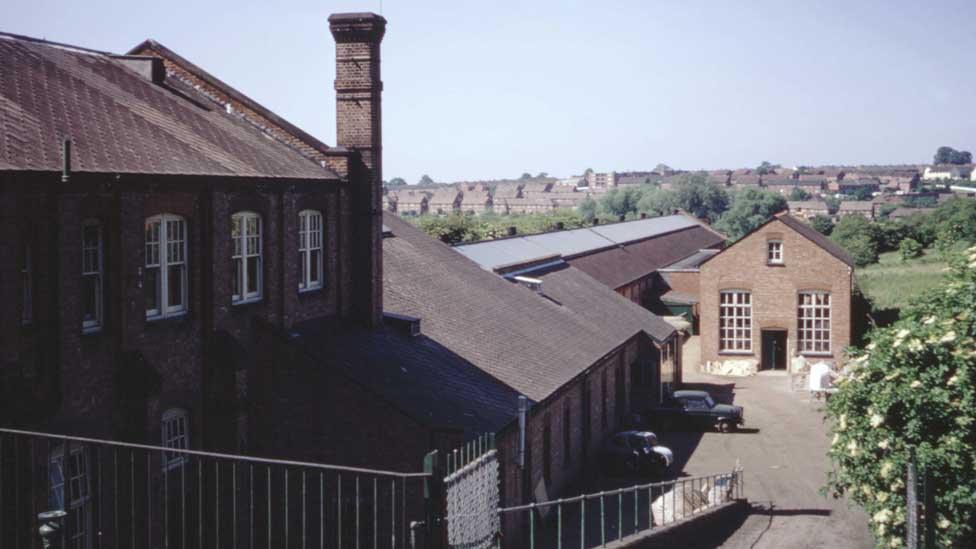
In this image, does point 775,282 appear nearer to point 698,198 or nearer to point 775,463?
point 775,463

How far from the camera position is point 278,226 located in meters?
20.9

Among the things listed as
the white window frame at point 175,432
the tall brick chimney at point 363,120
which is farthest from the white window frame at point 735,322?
the white window frame at point 175,432

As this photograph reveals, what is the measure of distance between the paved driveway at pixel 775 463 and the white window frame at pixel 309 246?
11323 millimetres

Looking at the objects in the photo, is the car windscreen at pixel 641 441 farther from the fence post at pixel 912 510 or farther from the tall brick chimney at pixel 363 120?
the fence post at pixel 912 510

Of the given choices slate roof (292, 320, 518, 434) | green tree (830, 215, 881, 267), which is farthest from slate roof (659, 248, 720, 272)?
slate roof (292, 320, 518, 434)

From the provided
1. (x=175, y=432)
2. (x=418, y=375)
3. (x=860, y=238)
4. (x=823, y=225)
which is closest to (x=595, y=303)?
(x=418, y=375)

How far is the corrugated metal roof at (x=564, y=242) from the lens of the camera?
4131cm

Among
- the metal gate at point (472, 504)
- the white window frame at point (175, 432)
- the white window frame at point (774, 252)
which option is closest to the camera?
the metal gate at point (472, 504)

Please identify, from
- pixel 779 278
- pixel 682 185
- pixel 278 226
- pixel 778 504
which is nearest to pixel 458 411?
pixel 278 226

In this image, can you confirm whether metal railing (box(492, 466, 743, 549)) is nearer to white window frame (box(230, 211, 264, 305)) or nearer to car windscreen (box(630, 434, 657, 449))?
car windscreen (box(630, 434, 657, 449))

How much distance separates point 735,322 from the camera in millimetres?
49625

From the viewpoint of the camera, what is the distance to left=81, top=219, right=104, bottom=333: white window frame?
15484 millimetres

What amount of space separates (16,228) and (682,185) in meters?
170

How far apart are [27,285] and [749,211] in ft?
439
